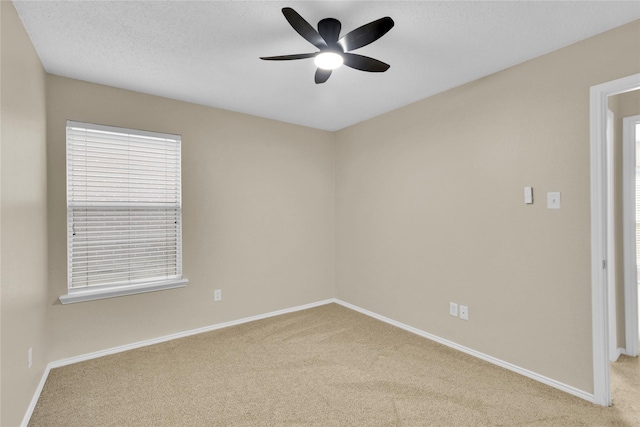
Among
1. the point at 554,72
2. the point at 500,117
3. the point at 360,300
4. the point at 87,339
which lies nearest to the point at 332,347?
the point at 360,300

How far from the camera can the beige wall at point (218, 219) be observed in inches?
106

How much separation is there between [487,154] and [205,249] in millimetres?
2932

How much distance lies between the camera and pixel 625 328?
2.71 meters

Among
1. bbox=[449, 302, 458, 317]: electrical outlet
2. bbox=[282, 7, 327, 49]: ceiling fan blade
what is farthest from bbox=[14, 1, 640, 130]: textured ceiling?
bbox=[449, 302, 458, 317]: electrical outlet

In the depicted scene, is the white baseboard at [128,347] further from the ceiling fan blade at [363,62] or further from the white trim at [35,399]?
the ceiling fan blade at [363,62]

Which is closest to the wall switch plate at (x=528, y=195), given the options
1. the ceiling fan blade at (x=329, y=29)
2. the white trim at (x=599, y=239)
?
the white trim at (x=599, y=239)

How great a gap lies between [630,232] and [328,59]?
2.87m

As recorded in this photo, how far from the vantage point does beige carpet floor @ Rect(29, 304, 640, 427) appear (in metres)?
1.98

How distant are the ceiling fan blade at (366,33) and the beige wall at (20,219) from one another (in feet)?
5.93

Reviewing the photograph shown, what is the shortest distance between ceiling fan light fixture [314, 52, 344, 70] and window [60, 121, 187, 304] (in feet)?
6.27

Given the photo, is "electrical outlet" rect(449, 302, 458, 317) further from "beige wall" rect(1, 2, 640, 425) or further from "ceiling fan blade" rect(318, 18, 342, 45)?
"ceiling fan blade" rect(318, 18, 342, 45)

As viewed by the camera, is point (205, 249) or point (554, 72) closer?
point (554, 72)

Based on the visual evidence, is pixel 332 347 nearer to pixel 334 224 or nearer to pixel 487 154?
pixel 334 224

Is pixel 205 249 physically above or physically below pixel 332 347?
above
